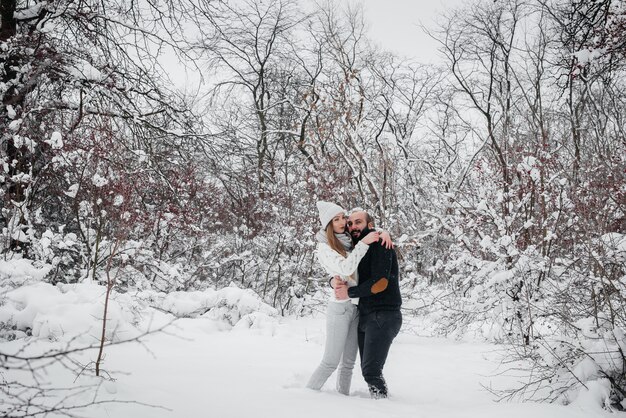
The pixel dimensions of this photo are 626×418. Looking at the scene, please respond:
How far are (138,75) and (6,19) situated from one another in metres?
1.66

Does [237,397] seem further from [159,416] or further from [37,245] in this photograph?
[37,245]

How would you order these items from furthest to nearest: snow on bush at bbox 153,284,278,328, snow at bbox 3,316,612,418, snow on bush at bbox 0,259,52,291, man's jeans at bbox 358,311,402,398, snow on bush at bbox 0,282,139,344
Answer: snow on bush at bbox 153,284,278,328
snow on bush at bbox 0,259,52,291
snow on bush at bbox 0,282,139,344
man's jeans at bbox 358,311,402,398
snow at bbox 3,316,612,418

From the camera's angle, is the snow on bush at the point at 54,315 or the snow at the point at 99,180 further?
the snow at the point at 99,180

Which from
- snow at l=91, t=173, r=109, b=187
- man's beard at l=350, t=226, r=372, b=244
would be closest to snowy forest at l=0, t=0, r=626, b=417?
snow at l=91, t=173, r=109, b=187

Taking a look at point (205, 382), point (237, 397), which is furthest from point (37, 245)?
point (237, 397)

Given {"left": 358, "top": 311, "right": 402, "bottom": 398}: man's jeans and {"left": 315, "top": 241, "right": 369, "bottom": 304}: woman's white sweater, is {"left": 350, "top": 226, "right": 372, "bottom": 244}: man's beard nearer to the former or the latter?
{"left": 315, "top": 241, "right": 369, "bottom": 304}: woman's white sweater

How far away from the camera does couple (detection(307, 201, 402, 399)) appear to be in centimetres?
312

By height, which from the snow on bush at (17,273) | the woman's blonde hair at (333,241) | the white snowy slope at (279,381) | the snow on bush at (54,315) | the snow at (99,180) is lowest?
the white snowy slope at (279,381)

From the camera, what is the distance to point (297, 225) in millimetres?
8969

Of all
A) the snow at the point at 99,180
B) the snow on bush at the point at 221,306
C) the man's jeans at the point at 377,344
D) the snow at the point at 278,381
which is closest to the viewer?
the snow at the point at 278,381

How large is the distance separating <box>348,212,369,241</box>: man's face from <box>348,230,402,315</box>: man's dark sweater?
0.67 feet

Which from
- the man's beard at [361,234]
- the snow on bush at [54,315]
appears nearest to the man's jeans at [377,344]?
the man's beard at [361,234]

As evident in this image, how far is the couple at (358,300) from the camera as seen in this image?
3117mm

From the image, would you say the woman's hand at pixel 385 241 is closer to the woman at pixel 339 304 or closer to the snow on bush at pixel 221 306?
the woman at pixel 339 304
